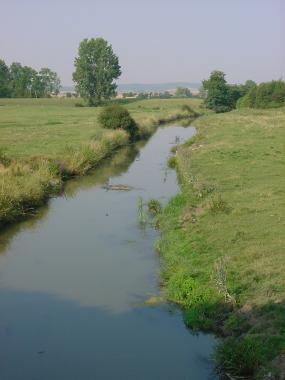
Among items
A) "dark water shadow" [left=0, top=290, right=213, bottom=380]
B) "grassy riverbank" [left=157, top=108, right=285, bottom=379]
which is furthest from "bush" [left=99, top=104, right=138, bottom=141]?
"dark water shadow" [left=0, top=290, right=213, bottom=380]

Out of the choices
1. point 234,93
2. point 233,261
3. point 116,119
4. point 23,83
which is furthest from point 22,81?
point 233,261

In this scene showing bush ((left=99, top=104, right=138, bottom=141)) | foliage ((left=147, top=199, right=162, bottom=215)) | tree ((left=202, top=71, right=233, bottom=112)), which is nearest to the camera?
foliage ((left=147, top=199, right=162, bottom=215))

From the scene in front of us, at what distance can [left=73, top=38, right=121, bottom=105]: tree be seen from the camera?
105m

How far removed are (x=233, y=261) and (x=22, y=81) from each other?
12777 centimetres

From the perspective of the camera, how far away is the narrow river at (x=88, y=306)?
1009 centimetres

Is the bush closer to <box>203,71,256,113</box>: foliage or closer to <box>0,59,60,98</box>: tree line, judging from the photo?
<box>203,71,256,113</box>: foliage

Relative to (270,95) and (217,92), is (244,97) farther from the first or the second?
(270,95)

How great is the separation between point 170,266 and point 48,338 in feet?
15.3

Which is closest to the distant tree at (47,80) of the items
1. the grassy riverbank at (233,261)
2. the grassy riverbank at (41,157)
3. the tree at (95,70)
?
the tree at (95,70)

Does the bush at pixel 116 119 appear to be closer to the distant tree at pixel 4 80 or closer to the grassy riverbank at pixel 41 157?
the grassy riverbank at pixel 41 157

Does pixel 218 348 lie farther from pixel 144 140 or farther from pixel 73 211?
pixel 144 140

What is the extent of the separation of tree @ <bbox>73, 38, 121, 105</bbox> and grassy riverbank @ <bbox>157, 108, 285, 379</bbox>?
82.6 m

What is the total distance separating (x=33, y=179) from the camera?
77.7 feet

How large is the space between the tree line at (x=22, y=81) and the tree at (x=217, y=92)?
52.1 m
